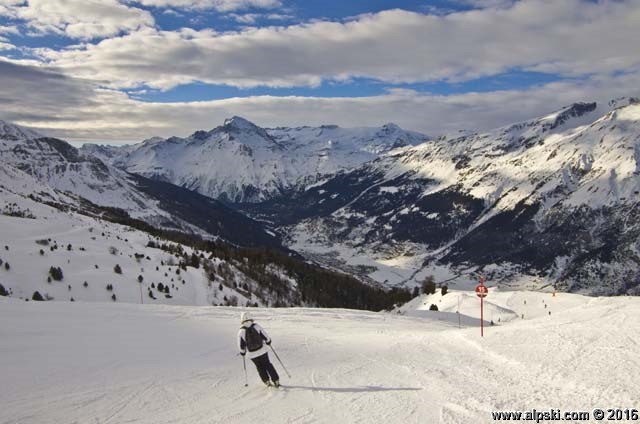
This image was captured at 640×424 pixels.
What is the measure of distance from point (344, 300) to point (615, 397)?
95230 mm

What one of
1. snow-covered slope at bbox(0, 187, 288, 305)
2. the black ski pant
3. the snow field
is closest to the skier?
the black ski pant

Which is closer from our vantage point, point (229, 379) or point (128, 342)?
point (229, 379)

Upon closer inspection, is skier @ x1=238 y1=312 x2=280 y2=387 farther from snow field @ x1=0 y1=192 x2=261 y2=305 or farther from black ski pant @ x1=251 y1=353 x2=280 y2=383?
snow field @ x1=0 y1=192 x2=261 y2=305

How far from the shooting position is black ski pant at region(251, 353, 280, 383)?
42.6 feet

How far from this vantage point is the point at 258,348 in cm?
1326

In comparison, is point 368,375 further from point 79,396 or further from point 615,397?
point 79,396

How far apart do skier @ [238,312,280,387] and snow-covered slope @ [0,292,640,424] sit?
0.34 meters

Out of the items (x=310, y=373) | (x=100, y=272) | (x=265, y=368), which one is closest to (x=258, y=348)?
(x=265, y=368)

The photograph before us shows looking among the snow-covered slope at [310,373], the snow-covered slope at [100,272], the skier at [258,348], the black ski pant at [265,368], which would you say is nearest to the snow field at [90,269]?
the snow-covered slope at [100,272]

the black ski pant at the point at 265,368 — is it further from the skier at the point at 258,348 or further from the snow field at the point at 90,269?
the snow field at the point at 90,269

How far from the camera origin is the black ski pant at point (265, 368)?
1299cm

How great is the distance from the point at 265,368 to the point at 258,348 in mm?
542

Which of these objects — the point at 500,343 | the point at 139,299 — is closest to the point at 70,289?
the point at 139,299

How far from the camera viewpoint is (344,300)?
344ft
